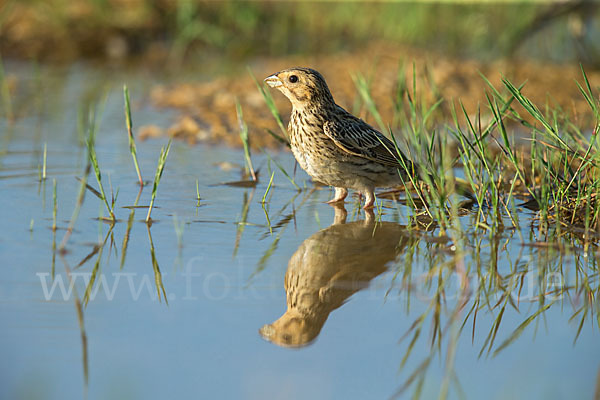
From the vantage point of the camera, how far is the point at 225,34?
559 inches

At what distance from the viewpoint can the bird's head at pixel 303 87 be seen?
18.6 feet

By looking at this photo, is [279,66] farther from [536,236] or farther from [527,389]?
[527,389]

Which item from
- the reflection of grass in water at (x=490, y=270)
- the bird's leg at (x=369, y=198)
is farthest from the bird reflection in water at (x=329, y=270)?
the bird's leg at (x=369, y=198)

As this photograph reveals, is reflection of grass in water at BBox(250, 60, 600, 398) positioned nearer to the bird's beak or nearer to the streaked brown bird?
the streaked brown bird

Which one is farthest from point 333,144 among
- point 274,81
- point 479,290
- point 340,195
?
point 479,290

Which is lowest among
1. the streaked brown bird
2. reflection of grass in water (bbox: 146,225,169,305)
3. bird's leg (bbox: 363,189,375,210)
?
reflection of grass in water (bbox: 146,225,169,305)

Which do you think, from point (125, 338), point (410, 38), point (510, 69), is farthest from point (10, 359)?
point (410, 38)

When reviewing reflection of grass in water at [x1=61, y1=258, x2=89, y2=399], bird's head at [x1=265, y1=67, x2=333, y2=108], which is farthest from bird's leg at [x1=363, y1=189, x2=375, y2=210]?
reflection of grass in water at [x1=61, y1=258, x2=89, y2=399]

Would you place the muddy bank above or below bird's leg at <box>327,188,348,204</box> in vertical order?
above

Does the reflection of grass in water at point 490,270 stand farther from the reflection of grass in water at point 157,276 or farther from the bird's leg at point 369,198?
the reflection of grass in water at point 157,276

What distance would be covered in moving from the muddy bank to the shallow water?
98.9 inches

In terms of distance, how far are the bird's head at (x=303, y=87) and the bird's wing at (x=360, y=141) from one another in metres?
0.24

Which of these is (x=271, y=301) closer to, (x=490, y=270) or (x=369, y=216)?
(x=490, y=270)

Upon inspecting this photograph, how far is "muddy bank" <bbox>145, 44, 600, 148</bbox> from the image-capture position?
26.4 feet
